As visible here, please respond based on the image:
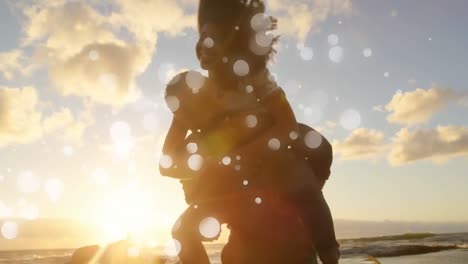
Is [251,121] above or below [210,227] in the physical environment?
above

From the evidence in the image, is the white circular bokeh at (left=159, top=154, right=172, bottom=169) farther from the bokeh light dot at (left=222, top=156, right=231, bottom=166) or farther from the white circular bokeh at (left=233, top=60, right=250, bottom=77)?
the white circular bokeh at (left=233, top=60, right=250, bottom=77)

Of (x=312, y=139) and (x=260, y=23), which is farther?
(x=312, y=139)

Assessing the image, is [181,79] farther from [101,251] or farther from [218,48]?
[101,251]

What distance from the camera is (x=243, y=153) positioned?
105 inches

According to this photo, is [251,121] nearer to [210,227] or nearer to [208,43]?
[208,43]

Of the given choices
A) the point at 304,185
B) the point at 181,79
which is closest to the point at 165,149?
the point at 181,79

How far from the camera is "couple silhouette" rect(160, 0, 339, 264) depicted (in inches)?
104

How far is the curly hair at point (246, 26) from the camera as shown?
2707mm

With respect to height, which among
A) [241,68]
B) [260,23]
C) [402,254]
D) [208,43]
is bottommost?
[402,254]

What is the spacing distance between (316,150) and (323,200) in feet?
1.22

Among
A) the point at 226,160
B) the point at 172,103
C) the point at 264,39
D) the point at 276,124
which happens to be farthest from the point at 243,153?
the point at 264,39

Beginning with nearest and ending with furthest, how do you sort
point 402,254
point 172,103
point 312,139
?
point 172,103 < point 312,139 < point 402,254

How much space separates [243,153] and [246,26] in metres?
0.78

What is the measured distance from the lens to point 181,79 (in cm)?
253
